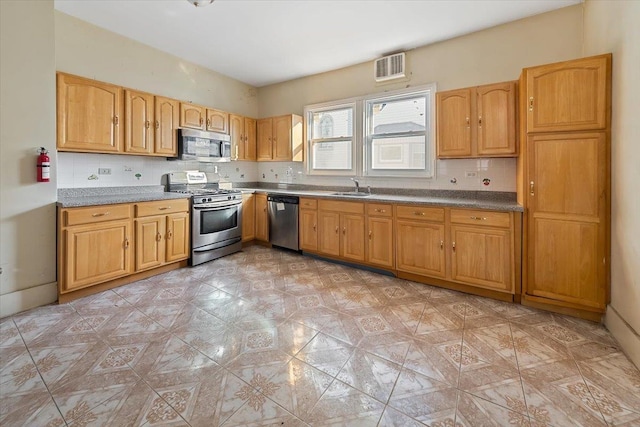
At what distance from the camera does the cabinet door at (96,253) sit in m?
2.88

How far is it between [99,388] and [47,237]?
1889 millimetres

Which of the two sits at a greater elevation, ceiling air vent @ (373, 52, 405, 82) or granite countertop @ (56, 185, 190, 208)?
ceiling air vent @ (373, 52, 405, 82)

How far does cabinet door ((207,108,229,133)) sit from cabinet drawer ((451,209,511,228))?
3529 millimetres

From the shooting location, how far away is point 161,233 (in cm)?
365

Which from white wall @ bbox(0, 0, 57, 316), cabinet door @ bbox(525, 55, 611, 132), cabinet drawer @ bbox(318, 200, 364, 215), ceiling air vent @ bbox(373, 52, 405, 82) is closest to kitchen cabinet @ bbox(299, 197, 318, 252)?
cabinet drawer @ bbox(318, 200, 364, 215)

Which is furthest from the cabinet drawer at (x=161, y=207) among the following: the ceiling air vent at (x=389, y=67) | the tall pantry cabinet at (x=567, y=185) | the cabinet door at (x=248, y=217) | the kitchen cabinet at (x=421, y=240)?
the tall pantry cabinet at (x=567, y=185)

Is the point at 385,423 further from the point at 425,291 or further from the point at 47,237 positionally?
the point at 47,237

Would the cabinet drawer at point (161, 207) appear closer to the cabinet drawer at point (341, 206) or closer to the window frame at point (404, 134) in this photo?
the cabinet drawer at point (341, 206)

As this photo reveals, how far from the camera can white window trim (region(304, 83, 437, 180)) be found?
12.9ft

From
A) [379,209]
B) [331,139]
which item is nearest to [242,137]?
[331,139]

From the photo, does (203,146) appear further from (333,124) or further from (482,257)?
(482,257)

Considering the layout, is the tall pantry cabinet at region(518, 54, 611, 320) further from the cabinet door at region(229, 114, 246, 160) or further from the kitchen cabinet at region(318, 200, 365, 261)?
the cabinet door at region(229, 114, 246, 160)

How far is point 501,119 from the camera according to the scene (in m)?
3.10

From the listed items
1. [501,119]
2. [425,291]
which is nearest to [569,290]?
[425,291]
